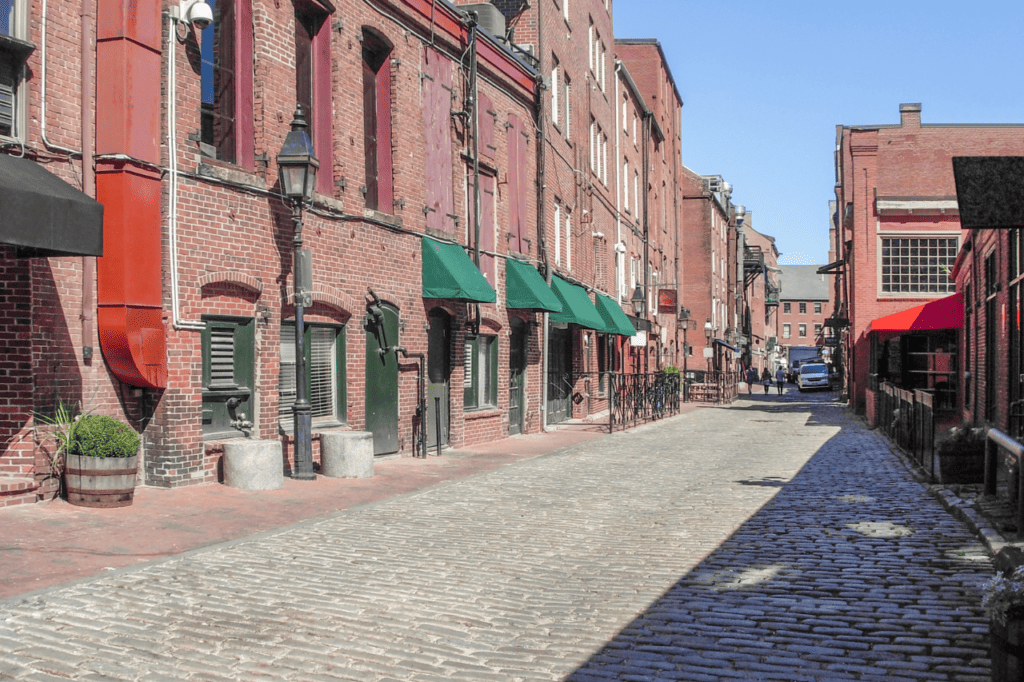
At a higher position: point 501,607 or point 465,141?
point 465,141

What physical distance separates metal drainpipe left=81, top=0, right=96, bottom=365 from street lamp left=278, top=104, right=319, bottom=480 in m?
2.48

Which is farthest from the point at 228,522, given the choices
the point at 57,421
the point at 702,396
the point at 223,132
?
the point at 702,396

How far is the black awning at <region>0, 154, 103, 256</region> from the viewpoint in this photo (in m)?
8.20

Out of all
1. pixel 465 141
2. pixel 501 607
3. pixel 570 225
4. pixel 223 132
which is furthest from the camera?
pixel 570 225

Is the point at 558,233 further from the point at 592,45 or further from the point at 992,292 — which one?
the point at 992,292

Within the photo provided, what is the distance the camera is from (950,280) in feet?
104

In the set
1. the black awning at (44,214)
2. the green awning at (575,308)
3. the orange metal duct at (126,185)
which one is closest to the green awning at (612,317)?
the green awning at (575,308)

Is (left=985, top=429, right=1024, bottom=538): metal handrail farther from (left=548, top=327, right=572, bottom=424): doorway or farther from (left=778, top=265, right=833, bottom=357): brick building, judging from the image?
(left=778, top=265, right=833, bottom=357): brick building

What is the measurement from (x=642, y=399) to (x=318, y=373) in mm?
14488

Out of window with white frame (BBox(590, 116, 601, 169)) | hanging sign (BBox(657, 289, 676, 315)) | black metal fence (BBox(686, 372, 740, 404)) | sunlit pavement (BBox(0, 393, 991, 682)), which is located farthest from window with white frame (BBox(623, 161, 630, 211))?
sunlit pavement (BBox(0, 393, 991, 682))

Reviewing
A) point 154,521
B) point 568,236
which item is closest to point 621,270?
point 568,236

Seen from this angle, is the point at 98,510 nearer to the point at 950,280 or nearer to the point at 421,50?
the point at 421,50

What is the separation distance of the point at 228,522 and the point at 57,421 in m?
2.02

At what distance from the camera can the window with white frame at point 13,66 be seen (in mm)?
9172
